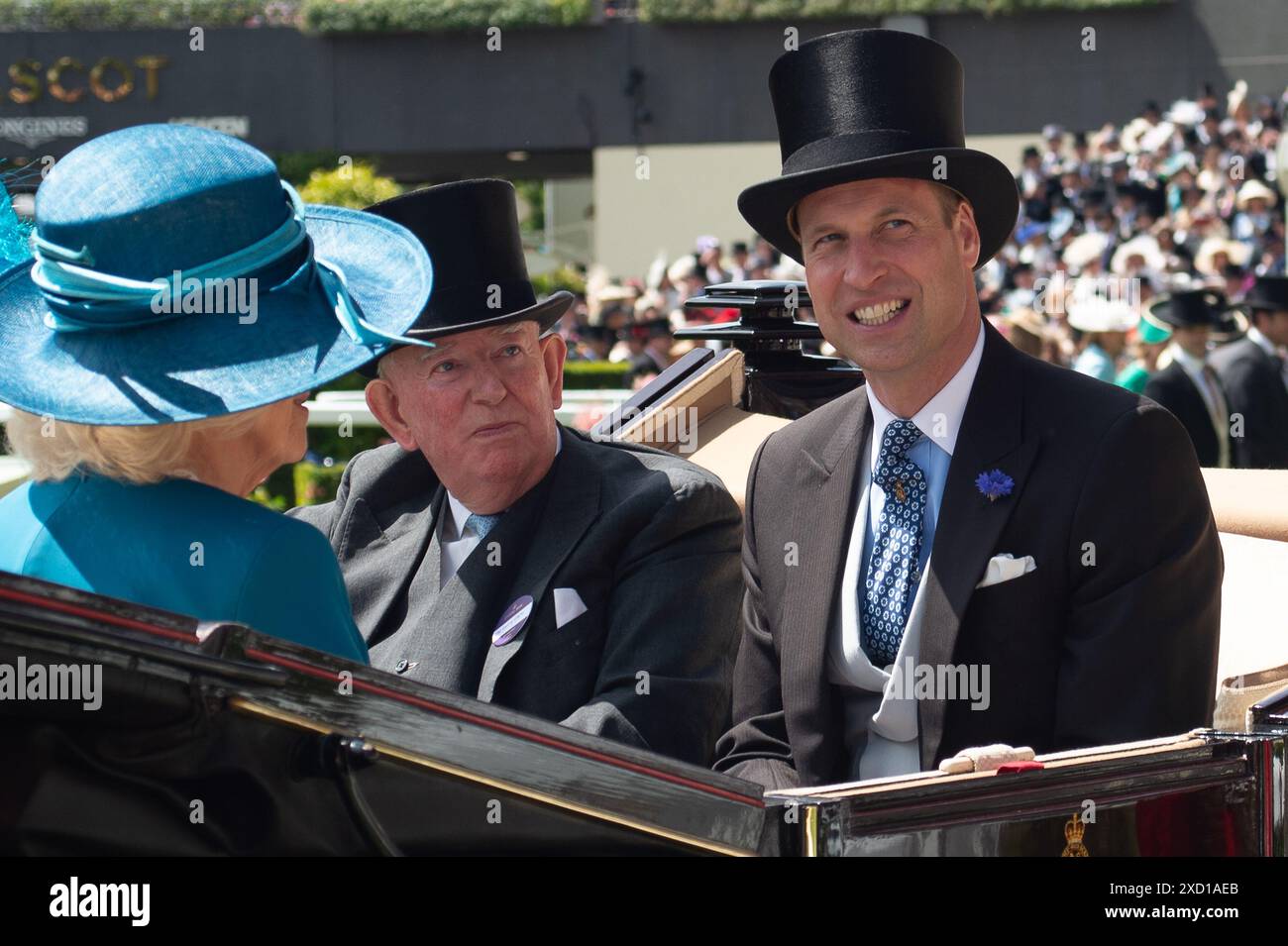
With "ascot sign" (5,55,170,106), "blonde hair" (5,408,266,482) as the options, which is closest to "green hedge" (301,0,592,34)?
"ascot sign" (5,55,170,106)

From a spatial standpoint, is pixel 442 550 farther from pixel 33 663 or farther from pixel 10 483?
pixel 10 483

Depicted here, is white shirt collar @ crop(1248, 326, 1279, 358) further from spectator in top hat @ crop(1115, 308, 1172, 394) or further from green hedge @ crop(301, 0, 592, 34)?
green hedge @ crop(301, 0, 592, 34)

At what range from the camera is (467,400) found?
2.77 m

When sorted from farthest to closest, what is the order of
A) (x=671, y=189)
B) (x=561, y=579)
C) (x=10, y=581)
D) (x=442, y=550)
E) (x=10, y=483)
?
(x=671, y=189)
(x=10, y=483)
(x=442, y=550)
(x=561, y=579)
(x=10, y=581)

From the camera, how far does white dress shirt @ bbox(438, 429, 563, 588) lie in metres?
2.84

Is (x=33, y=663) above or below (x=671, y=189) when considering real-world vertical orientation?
below

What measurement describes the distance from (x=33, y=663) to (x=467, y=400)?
1.56 meters

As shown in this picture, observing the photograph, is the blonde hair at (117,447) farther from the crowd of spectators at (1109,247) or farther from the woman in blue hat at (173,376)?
the crowd of spectators at (1109,247)

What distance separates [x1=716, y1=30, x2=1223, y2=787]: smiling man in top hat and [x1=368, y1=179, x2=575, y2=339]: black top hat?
468mm

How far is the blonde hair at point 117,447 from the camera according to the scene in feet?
5.47

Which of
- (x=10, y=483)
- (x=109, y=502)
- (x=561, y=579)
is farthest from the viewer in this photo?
(x=10, y=483)

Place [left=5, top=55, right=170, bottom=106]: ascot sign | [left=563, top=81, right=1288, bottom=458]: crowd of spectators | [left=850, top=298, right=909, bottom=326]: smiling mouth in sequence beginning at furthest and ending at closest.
Answer: [left=5, top=55, right=170, bottom=106]: ascot sign < [left=563, top=81, right=1288, bottom=458]: crowd of spectators < [left=850, top=298, right=909, bottom=326]: smiling mouth

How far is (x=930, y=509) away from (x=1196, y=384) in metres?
5.03
